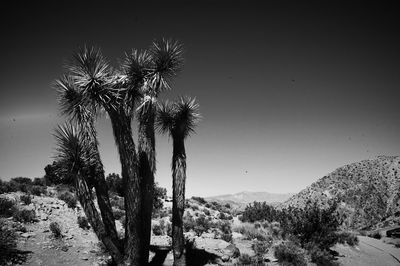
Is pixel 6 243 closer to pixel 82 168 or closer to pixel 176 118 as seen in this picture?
pixel 82 168

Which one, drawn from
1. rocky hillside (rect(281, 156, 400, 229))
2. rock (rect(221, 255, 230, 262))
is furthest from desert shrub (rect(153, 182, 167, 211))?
rocky hillside (rect(281, 156, 400, 229))

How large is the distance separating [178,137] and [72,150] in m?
3.62

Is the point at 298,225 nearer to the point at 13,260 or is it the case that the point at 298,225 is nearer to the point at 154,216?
the point at 154,216

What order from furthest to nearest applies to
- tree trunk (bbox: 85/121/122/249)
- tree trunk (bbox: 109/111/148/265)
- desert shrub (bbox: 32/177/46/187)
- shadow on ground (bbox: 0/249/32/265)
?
desert shrub (bbox: 32/177/46/187)
shadow on ground (bbox: 0/249/32/265)
tree trunk (bbox: 109/111/148/265)
tree trunk (bbox: 85/121/122/249)

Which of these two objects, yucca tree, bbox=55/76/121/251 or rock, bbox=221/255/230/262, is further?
rock, bbox=221/255/230/262

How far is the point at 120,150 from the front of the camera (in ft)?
24.8

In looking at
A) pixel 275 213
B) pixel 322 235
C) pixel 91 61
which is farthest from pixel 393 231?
pixel 91 61

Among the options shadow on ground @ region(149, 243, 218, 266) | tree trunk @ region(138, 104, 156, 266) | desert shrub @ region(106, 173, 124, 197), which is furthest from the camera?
desert shrub @ region(106, 173, 124, 197)

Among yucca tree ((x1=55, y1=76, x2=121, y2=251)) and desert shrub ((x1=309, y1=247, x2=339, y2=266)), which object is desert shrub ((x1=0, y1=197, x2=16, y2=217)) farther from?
desert shrub ((x1=309, y1=247, x2=339, y2=266))

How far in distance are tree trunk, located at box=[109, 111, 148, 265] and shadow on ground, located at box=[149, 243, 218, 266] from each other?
147 centimetres

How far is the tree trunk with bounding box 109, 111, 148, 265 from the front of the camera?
7.46m

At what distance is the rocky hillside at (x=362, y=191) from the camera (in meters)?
32.9

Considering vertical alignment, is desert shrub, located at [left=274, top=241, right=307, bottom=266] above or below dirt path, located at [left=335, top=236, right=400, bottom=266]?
above

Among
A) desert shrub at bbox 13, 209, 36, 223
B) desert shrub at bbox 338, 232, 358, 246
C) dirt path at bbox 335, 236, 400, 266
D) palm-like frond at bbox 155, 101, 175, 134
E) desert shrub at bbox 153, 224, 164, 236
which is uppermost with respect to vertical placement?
palm-like frond at bbox 155, 101, 175, 134
